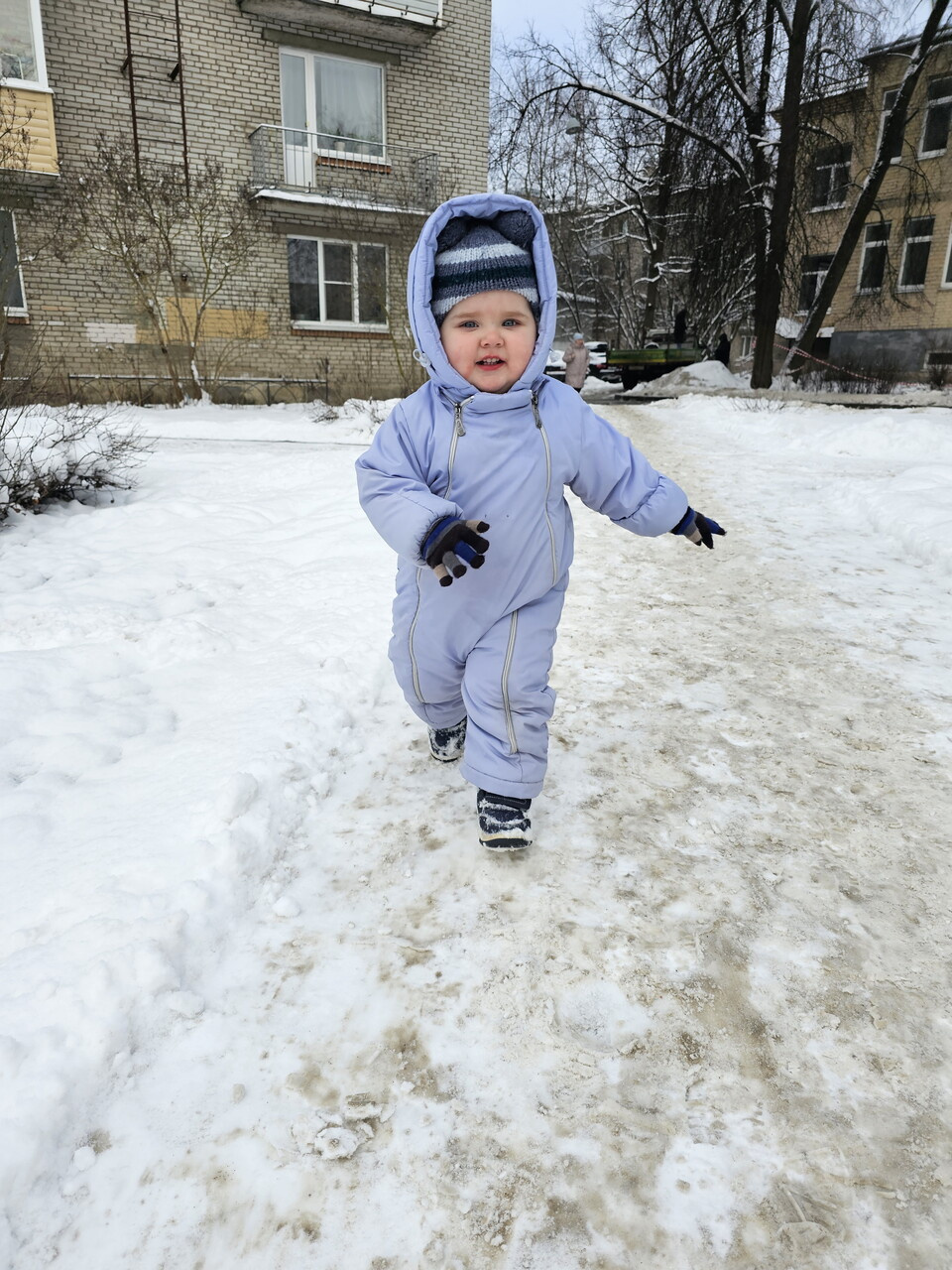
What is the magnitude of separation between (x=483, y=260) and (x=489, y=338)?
0.20 metres

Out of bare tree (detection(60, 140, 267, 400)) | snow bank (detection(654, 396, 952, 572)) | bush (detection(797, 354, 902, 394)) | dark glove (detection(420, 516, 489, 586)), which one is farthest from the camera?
bush (detection(797, 354, 902, 394))

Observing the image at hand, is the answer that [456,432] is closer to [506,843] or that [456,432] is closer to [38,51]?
[506,843]

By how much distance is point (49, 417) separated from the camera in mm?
6043

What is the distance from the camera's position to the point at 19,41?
13016 millimetres

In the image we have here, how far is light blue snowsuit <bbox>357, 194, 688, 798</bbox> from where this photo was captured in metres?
2.06

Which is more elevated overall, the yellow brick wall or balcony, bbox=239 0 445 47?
balcony, bbox=239 0 445 47

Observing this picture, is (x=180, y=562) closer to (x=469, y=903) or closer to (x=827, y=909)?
(x=469, y=903)

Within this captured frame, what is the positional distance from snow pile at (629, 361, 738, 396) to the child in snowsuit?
709 inches

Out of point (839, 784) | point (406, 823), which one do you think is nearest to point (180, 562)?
point (406, 823)

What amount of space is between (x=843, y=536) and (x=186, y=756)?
4.32m

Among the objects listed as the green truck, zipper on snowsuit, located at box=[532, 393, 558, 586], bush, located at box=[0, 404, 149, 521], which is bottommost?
bush, located at box=[0, 404, 149, 521]

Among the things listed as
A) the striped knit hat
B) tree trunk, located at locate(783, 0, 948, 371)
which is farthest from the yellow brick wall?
the striped knit hat

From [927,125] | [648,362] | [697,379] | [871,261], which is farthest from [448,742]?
[927,125]

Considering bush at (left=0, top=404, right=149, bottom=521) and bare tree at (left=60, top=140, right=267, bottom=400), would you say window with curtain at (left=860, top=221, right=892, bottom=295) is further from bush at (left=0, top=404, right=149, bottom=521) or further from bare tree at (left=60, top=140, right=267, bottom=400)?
bush at (left=0, top=404, right=149, bottom=521)
